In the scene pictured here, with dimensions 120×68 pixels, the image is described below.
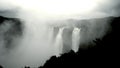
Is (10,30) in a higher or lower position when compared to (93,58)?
lower

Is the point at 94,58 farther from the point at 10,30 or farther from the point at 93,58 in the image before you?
the point at 10,30

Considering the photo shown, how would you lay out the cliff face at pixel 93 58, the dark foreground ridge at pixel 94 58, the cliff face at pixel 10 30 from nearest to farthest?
the dark foreground ridge at pixel 94 58 < the cliff face at pixel 93 58 < the cliff face at pixel 10 30

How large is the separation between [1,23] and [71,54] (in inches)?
4888

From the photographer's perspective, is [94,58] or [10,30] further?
[10,30]

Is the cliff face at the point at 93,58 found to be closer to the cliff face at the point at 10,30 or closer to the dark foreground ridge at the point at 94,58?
the dark foreground ridge at the point at 94,58

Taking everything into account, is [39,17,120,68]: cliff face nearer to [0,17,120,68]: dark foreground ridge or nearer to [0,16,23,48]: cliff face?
[0,17,120,68]: dark foreground ridge

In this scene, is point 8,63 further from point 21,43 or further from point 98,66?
point 98,66

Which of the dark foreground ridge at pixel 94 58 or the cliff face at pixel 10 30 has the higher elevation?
the dark foreground ridge at pixel 94 58

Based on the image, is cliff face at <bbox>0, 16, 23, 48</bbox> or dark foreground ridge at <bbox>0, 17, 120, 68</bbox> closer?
dark foreground ridge at <bbox>0, 17, 120, 68</bbox>

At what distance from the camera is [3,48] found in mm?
130625

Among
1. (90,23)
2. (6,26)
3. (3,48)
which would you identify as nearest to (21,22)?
(6,26)

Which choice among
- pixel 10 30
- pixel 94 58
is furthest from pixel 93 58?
pixel 10 30

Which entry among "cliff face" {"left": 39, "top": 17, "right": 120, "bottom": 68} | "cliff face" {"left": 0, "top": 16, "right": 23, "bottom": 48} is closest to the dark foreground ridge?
"cliff face" {"left": 39, "top": 17, "right": 120, "bottom": 68}

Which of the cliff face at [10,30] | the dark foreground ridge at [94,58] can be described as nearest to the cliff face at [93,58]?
the dark foreground ridge at [94,58]
